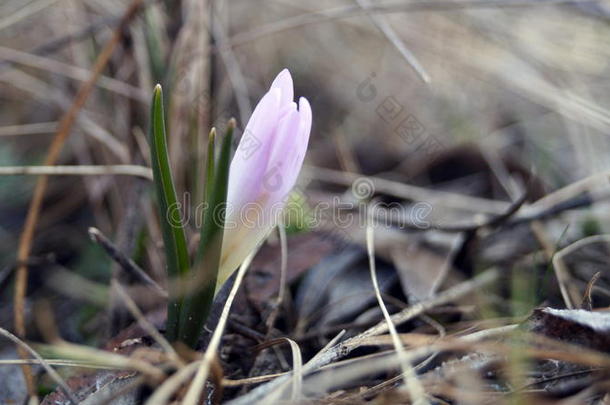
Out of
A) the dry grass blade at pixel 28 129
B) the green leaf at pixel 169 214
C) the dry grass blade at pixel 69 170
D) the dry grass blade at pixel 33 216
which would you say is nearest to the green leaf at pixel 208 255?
the green leaf at pixel 169 214

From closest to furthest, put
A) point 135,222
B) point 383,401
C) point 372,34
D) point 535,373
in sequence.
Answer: point 383,401, point 535,373, point 135,222, point 372,34

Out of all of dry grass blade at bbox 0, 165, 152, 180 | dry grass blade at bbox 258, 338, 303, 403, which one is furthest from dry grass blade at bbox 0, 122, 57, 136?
dry grass blade at bbox 258, 338, 303, 403

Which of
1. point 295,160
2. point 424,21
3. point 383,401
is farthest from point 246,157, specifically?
point 424,21

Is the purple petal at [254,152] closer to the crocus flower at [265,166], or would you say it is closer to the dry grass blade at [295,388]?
the crocus flower at [265,166]

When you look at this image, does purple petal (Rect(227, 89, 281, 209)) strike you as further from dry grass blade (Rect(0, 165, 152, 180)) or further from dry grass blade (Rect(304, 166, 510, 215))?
dry grass blade (Rect(304, 166, 510, 215))

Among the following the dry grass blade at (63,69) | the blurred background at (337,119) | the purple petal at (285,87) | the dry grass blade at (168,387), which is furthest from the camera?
the dry grass blade at (63,69)

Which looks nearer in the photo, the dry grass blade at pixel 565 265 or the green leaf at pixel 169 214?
the green leaf at pixel 169 214

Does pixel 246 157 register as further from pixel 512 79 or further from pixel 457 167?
pixel 512 79
